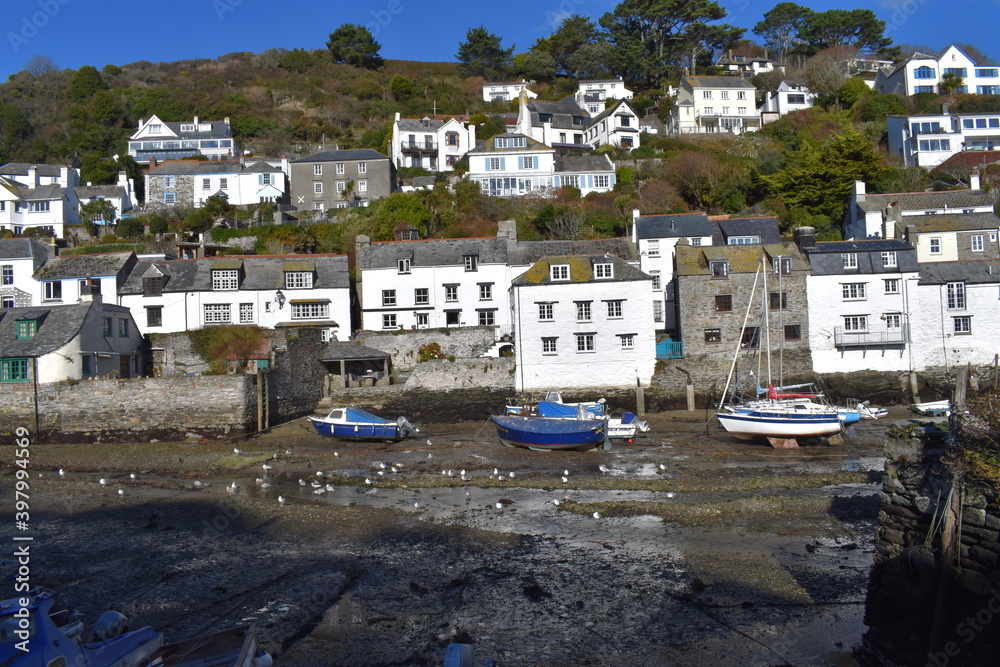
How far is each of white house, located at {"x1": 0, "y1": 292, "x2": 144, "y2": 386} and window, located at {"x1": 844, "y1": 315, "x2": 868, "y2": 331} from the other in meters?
34.3

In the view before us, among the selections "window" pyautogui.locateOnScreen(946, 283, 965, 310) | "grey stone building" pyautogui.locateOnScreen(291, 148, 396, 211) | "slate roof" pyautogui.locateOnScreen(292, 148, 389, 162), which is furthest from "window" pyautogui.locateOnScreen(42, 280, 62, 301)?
"window" pyautogui.locateOnScreen(946, 283, 965, 310)

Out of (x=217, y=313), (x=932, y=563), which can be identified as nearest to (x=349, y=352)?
(x=217, y=313)

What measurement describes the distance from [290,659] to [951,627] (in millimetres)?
8898

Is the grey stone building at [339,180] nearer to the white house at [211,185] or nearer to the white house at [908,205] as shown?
the white house at [211,185]

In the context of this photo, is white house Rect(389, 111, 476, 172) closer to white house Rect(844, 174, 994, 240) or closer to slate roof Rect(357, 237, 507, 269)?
slate roof Rect(357, 237, 507, 269)

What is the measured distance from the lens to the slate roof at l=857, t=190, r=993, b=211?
133ft

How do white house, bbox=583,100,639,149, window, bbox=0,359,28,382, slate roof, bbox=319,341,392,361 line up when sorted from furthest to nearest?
white house, bbox=583,100,639,149
slate roof, bbox=319,341,392,361
window, bbox=0,359,28,382

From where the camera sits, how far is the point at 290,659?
1028 cm

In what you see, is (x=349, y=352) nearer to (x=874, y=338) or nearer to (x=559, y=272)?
(x=559, y=272)

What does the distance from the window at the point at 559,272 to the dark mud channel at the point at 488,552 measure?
11.4 meters

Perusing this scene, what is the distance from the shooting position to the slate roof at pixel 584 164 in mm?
51688

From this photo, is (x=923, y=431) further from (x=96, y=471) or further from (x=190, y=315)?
(x=190, y=315)

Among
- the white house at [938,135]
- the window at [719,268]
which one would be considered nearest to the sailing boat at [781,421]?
the window at [719,268]

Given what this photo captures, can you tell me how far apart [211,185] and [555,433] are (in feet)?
137
